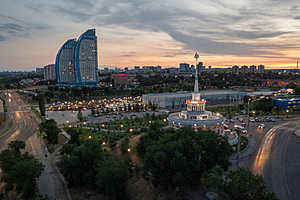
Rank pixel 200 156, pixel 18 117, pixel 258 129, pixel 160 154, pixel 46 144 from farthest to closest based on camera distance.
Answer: pixel 18 117
pixel 258 129
pixel 46 144
pixel 200 156
pixel 160 154

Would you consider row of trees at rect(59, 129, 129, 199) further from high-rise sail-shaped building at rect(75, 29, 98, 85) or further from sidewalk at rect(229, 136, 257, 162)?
high-rise sail-shaped building at rect(75, 29, 98, 85)

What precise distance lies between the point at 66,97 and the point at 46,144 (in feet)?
160

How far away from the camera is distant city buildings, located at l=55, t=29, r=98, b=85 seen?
10438cm

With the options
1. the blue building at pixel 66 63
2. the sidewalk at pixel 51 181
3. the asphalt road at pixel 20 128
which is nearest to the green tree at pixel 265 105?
the sidewalk at pixel 51 181

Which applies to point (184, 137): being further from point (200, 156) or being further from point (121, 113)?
point (121, 113)

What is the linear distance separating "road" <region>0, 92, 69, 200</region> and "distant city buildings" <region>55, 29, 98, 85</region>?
177 ft

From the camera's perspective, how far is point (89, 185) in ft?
66.4

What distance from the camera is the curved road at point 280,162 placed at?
1800 centimetres

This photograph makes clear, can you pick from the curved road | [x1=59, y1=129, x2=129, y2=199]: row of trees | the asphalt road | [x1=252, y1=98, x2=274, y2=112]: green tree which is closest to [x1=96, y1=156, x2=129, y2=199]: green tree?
[x1=59, y1=129, x2=129, y2=199]: row of trees

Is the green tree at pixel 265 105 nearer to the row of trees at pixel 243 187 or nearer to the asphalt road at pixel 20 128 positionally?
the row of trees at pixel 243 187

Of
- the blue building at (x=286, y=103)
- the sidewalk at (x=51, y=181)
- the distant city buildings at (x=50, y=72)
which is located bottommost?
the sidewalk at (x=51, y=181)

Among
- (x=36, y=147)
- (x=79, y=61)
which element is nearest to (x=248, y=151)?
(x=36, y=147)

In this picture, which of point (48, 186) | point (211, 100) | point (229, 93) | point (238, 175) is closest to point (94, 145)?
point (48, 186)

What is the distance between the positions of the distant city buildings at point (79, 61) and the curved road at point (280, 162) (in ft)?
295
